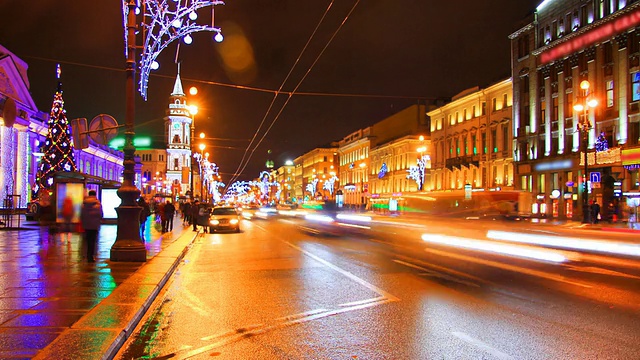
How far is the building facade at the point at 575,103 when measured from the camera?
40844mm

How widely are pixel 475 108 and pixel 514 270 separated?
53056 millimetres

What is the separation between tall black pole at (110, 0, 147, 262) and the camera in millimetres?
13531

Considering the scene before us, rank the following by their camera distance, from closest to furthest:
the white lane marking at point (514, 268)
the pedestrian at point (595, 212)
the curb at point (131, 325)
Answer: the curb at point (131, 325) < the white lane marking at point (514, 268) < the pedestrian at point (595, 212)

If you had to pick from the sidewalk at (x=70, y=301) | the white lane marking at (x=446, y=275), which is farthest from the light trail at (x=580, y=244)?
the sidewalk at (x=70, y=301)

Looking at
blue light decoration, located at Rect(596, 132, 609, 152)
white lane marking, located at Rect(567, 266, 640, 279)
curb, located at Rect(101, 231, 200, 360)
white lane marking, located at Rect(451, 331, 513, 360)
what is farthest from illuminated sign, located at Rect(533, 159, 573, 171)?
white lane marking, located at Rect(451, 331, 513, 360)

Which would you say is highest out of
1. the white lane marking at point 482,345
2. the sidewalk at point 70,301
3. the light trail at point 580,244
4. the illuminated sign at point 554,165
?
the illuminated sign at point 554,165

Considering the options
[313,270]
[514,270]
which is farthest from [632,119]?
[313,270]

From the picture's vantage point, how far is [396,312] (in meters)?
8.25

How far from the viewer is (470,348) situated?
621cm

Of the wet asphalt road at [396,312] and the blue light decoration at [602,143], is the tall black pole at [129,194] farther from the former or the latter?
the blue light decoration at [602,143]

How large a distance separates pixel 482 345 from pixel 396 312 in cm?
205

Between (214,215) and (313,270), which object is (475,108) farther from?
(313,270)

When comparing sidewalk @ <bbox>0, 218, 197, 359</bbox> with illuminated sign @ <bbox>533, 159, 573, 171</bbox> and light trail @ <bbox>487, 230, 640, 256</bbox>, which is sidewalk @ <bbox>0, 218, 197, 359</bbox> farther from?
illuminated sign @ <bbox>533, 159, 573, 171</bbox>

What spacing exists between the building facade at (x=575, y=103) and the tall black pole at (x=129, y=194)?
31270 millimetres
